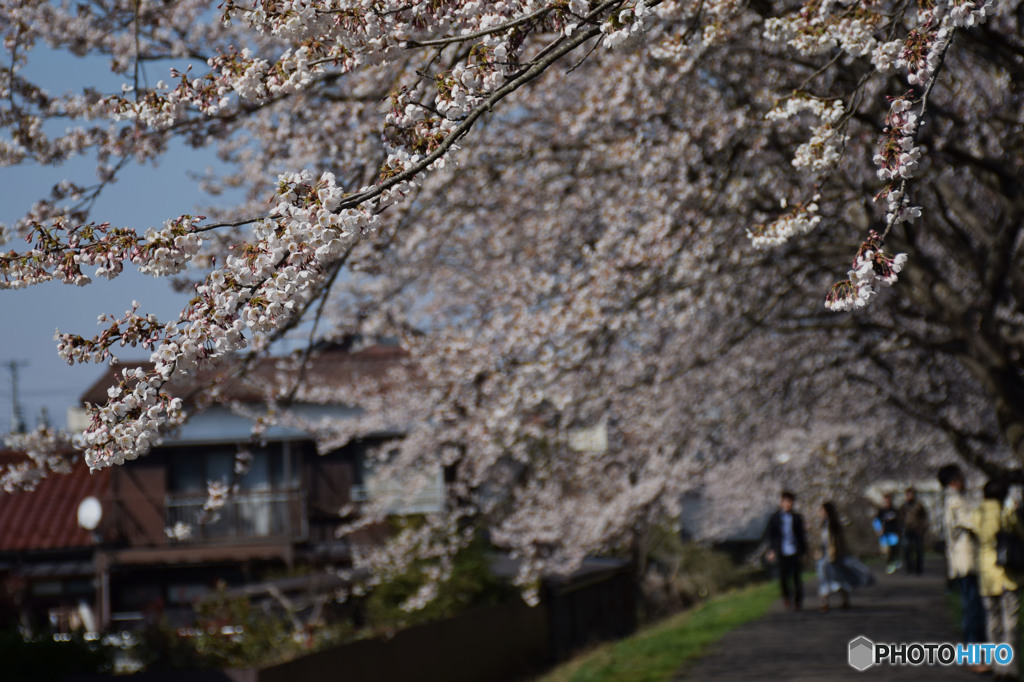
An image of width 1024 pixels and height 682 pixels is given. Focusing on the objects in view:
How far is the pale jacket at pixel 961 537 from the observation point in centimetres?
905

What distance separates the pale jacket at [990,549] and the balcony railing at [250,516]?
62.1 feet

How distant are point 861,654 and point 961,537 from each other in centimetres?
263

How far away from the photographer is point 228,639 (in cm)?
1120

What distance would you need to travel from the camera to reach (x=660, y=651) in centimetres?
1449

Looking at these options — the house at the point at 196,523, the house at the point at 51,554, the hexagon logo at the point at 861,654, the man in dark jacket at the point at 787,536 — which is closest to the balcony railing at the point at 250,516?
the house at the point at 196,523

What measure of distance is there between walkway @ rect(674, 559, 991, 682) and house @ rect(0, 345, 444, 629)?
1082 centimetres

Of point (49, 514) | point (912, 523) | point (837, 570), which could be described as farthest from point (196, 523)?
point (912, 523)

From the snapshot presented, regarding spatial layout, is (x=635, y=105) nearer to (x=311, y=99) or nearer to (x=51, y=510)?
(x=311, y=99)

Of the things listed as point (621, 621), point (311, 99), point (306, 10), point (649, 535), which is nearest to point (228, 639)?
point (311, 99)

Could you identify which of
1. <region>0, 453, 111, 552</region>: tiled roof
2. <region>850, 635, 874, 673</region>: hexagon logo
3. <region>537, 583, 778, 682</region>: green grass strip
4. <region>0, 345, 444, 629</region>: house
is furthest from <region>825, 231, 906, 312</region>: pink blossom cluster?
<region>0, 453, 111, 552</region>: tiled roof

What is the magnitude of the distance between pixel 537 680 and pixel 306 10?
505 inches

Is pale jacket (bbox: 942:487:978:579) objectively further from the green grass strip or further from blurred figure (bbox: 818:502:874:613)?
blurred figure (bbox: 818:502:874:613)

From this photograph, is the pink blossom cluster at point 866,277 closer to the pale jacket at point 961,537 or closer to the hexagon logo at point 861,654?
the pale jacket at point 961,537

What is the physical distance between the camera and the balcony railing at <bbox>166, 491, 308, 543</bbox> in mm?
25438
